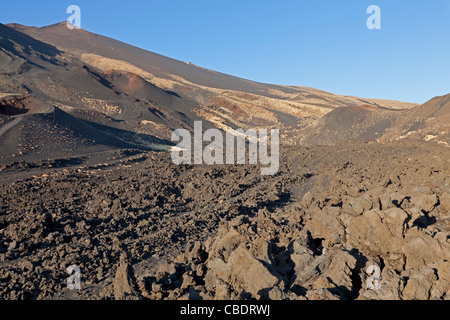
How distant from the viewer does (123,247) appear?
983 centimetres

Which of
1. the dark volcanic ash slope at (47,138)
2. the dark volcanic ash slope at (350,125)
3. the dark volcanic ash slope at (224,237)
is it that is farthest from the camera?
the dark volcanic ash slope at (350,125)

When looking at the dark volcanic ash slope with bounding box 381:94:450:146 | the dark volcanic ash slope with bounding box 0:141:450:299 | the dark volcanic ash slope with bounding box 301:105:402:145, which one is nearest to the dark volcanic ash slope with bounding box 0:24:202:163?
the dark volcanic ash slope with bounding box 0:141:450:299

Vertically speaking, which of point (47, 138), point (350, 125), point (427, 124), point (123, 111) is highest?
point (123, 111)

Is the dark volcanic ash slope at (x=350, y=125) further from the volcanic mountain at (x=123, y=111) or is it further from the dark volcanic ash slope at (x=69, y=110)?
the dark volcanic ash slope at (x=69, y=110)

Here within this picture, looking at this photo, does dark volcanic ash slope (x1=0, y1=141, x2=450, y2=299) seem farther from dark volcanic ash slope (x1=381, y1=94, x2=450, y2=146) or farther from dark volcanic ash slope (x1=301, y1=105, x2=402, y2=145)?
dark volcanic ash slope (x1=301, y1=105, x2=402, y2=145)

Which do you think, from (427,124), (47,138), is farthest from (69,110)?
(427,124)

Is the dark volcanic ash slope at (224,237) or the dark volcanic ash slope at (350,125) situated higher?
the dark volcanic ash slope at (350,125)

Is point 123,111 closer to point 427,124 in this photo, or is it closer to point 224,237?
point 427,124

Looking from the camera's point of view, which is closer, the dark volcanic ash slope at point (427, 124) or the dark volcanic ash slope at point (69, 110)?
the dark volcanic ash slope at point (69, 110)

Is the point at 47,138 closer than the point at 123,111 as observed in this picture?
Yes

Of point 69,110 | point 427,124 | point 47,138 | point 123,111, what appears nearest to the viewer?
point 47,138

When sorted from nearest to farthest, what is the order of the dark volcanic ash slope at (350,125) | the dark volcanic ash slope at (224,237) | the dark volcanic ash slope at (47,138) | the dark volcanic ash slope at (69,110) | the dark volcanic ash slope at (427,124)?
the dark volcanic ash slope at (224,237) → the dark volcanic ash slope at (47,138) → the dark volcanic ash slope at (69,110) → the dark volcanic ash slope at (427,124) → the dark volcanic ash slope at (350,125)

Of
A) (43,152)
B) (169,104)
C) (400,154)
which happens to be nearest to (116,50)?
(169,104)

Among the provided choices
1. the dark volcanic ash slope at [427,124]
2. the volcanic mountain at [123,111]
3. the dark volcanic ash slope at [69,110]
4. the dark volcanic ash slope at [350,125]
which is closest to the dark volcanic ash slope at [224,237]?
the dark volcanic ash slope at [69,110]
